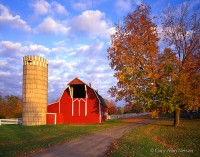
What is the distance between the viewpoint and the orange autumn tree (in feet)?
92.1

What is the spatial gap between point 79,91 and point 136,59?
1865cm

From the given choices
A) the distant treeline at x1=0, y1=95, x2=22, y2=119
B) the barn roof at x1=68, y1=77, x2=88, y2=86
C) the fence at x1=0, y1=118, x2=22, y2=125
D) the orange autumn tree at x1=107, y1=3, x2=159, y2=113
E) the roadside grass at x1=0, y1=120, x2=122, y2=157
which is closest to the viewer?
the roadside grass at x1=0, y1=120, x2=122, y2=157


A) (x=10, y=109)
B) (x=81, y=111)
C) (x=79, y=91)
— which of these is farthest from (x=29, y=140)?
(x=10, y=109)

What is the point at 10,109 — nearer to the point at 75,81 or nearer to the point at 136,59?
the point at 75,81

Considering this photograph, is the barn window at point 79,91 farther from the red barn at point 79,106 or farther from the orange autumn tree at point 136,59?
the orange autumn tree at point 136,59

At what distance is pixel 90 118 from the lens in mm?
43000

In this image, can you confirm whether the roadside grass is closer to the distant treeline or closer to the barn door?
the barn door

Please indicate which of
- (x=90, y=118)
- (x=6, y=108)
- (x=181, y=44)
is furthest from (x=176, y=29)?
(x=6, y=108)

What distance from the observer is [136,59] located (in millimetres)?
28625

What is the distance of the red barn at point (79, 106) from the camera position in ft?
141

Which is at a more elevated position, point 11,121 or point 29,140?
point 11,121

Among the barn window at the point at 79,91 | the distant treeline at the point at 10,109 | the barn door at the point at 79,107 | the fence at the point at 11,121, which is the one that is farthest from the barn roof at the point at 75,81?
the distant treeline at the point at 10,109

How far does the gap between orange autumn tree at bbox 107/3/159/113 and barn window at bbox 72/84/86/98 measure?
14.2 m

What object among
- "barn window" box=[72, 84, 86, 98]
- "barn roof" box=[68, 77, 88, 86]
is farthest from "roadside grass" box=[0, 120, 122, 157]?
"barn window" box=[72, 84, 86, 98]
